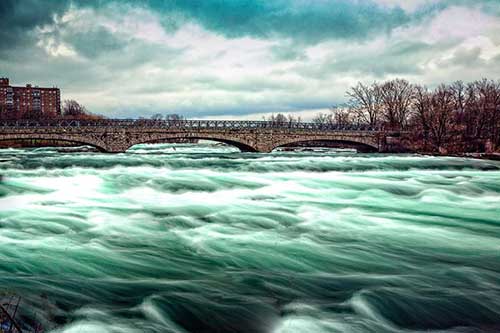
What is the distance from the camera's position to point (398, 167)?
1071 inches

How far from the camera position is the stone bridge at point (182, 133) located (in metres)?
39.3

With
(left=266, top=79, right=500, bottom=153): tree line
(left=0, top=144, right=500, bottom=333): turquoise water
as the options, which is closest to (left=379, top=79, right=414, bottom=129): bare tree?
(left=266, top=79, right=500, bottom=153): tree line

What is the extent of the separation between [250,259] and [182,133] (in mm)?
36782

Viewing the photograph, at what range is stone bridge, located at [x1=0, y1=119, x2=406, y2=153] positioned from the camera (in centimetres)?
3934

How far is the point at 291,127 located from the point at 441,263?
4127 cm

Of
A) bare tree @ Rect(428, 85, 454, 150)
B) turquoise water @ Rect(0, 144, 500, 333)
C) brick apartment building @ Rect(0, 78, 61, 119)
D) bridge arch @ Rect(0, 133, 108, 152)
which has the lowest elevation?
turquoise water @ Rect(0, 144, 500, 333)

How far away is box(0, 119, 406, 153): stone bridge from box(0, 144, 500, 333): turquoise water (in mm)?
24264

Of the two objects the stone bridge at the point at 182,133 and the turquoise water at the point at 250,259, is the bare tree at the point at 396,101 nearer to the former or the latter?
the stone bridge at the point at 182,133

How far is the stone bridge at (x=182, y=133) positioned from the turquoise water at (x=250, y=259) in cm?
2426

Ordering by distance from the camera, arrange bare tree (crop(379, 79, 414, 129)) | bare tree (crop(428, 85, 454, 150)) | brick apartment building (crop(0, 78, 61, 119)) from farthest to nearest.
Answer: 1. brick apartment building (crop(0, 78, 61, 119))
2. bare tree (crop(379, 79, 414, 129))
3. bare tree (crop(428, 85, 454, 150))

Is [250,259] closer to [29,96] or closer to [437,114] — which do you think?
[437,114]

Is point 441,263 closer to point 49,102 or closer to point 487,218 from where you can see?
point 487,218

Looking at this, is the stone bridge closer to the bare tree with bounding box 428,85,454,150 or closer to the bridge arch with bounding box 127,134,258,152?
the bridge arch with bounding box 127,134,258,152

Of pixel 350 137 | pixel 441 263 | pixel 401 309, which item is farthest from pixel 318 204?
pixel 350 137
